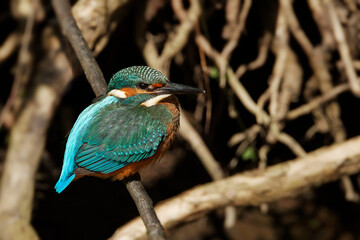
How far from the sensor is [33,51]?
3092 millimetres

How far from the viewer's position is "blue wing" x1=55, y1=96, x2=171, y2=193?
189 centimetres

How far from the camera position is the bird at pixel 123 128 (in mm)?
1881

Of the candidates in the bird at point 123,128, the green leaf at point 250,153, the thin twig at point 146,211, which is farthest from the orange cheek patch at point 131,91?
the green leaf at point 250,153

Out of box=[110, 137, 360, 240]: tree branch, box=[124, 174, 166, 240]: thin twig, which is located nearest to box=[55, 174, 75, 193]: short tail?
box=[124, 174, 166, 240]: thin twig

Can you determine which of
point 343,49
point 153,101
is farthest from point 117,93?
point 343,49

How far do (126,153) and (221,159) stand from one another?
78.6 inches

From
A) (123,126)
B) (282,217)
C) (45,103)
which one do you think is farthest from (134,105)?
(282,217)

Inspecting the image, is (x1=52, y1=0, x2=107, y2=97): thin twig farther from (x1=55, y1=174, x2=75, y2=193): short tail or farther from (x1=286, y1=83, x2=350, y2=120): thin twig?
(x1=286, y1=83, x2=350, y2=120): thin twig

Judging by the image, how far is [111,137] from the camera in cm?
194

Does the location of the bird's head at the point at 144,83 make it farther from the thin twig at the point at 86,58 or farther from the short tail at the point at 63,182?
the short tail at the point at 63,182

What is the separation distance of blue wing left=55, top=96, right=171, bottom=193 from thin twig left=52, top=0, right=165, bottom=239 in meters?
0.09

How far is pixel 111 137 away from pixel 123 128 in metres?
0.06

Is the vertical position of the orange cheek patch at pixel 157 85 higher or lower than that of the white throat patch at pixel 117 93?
lower

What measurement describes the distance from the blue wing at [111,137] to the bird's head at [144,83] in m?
0.07
